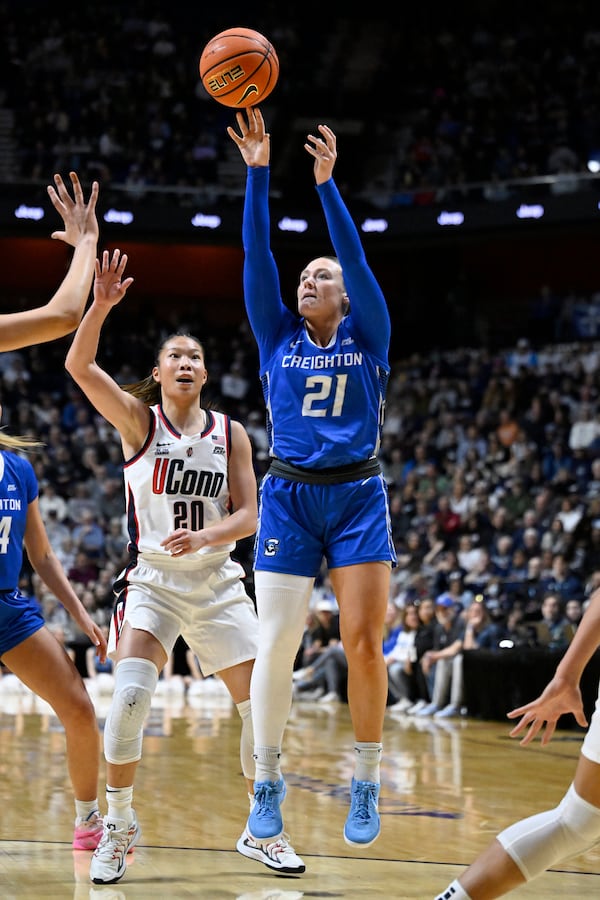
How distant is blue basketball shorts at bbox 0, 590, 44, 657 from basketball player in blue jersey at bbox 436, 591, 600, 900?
227 cm

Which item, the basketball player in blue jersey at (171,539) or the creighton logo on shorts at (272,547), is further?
the creighton logo on shorts at (272,547)

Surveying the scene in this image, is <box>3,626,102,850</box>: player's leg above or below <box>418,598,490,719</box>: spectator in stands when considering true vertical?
above

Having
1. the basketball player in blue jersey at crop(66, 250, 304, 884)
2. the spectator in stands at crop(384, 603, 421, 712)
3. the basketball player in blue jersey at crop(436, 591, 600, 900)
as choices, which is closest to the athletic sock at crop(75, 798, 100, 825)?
the basketball player in blue jersey at crop(66, 250, 304, 884)

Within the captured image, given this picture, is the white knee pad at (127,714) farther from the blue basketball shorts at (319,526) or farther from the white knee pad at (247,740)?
the blue basketball shorts at (319,526)

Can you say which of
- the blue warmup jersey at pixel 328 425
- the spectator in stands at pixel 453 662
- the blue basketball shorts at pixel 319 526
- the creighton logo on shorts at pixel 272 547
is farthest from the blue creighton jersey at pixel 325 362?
the spectator in stands at pixel 453 662

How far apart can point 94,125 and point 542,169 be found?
8089 mm

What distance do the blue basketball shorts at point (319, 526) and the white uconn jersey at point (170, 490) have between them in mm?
361

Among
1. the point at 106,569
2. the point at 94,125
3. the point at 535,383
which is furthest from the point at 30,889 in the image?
the point at 94,125

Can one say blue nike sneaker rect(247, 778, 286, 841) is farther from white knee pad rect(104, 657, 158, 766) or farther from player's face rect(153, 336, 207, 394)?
player's face rect(153, 336, 207, 394)

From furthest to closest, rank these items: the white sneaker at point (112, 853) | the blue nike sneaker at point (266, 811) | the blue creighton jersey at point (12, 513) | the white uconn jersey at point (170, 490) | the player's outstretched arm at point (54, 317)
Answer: the white uconn jersey at point (170, 490) → the blue creighton jersey at point (12, 513) → the blue nike sneaker at point (266, 811) → the white sneaker at point (112, 853) → the player's outstretched arm at point (54, 317)

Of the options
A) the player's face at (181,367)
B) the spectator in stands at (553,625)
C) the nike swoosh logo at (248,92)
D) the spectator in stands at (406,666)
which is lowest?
the spectator in stands at (406,666)

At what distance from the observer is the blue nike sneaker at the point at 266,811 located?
4.68 metres

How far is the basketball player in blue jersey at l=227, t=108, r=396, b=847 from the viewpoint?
4789 mm

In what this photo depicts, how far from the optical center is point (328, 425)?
16.2 ft
